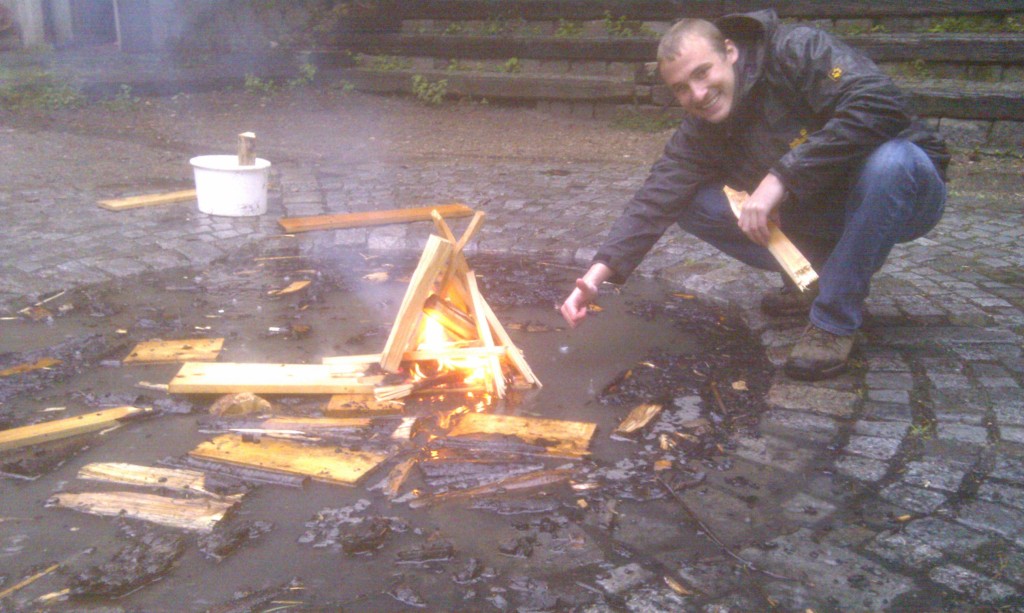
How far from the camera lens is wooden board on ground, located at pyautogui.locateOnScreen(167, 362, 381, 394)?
3457 mm

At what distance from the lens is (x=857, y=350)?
3.86 m

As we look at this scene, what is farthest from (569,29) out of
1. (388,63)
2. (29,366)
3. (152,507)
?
(152,507)

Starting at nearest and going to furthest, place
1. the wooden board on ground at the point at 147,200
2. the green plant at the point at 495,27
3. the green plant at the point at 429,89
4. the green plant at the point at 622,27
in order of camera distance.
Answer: the wooden board on ground at the point at 147,200, the green plant at the point at 622,27, the green plant at the point at 429,89, the green plant at the point at 495,27

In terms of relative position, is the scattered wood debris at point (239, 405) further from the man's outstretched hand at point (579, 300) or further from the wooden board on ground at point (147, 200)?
the wooden board on ground at point (147, 200)

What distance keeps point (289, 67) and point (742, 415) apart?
953 centimetres

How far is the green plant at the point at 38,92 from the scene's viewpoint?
9.61 metres

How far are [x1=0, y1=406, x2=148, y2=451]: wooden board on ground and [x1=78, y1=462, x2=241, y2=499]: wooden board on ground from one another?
25 cm

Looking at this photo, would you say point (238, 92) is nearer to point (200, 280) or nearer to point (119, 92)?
point (119, 92)

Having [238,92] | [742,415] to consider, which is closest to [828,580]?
[742,415]

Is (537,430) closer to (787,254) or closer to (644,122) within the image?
(787,254)

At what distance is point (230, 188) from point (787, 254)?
387 cm

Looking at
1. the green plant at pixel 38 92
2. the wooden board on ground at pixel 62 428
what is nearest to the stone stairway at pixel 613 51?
the green plant at pixel 38 92

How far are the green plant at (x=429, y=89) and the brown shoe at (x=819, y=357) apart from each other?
24.7 ft

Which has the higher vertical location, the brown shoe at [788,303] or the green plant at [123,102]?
the green plant at [123,102]
